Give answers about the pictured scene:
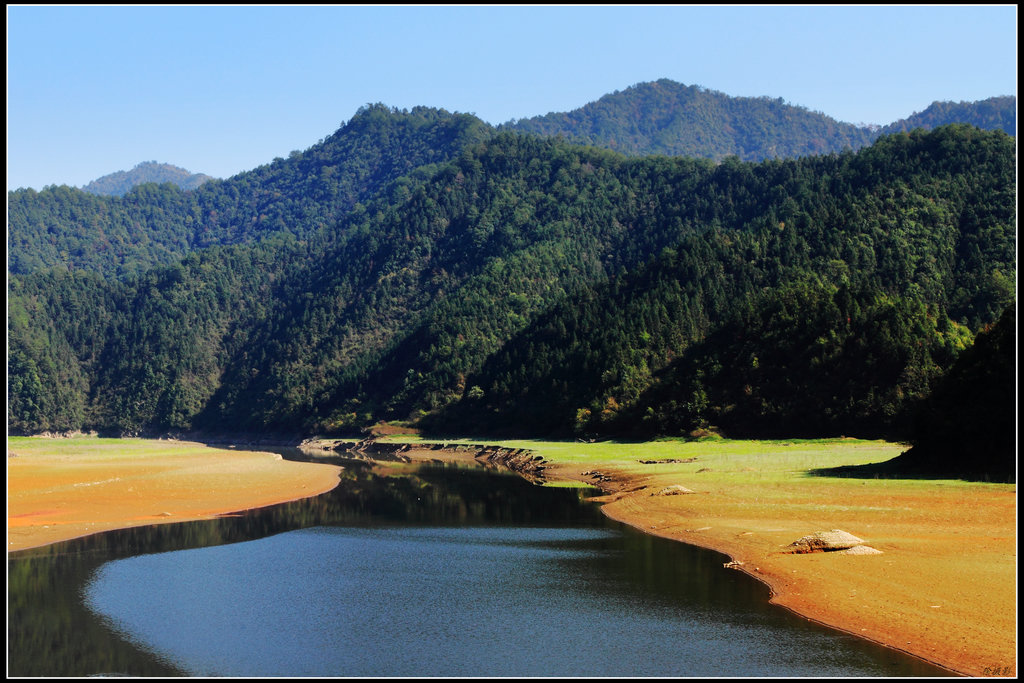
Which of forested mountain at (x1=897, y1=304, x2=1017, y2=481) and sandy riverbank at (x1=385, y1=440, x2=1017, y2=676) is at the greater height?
forested mountain at (x1=897, y1=304, x2=1017, y2=481)

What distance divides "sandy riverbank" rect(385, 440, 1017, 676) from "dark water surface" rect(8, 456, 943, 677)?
121 cm

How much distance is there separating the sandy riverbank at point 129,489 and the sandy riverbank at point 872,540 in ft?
81.4

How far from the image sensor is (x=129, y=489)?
207ft

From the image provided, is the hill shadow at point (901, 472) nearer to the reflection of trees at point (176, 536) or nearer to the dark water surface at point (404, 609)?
the reflection of trees at point (176, 536)

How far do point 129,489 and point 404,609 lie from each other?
38.8m

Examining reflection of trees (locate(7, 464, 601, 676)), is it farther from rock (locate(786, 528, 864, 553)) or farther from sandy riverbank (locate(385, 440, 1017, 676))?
rock (locate(786, 528, 864, 553))

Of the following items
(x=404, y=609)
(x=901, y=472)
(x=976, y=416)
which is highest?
(x=976, y=416)

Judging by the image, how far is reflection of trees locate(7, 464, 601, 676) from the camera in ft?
85.7

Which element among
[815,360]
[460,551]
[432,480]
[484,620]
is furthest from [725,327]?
[484,620]

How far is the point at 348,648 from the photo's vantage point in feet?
87.4

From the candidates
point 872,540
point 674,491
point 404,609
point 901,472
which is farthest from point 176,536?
point 901,472

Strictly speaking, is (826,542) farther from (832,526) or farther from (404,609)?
(404,609)

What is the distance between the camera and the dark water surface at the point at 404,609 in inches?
982

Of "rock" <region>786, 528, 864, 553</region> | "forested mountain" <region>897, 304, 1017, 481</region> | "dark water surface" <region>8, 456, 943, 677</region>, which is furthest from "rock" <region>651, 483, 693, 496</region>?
"rock" <region>786, 528, 864, 553</region>
